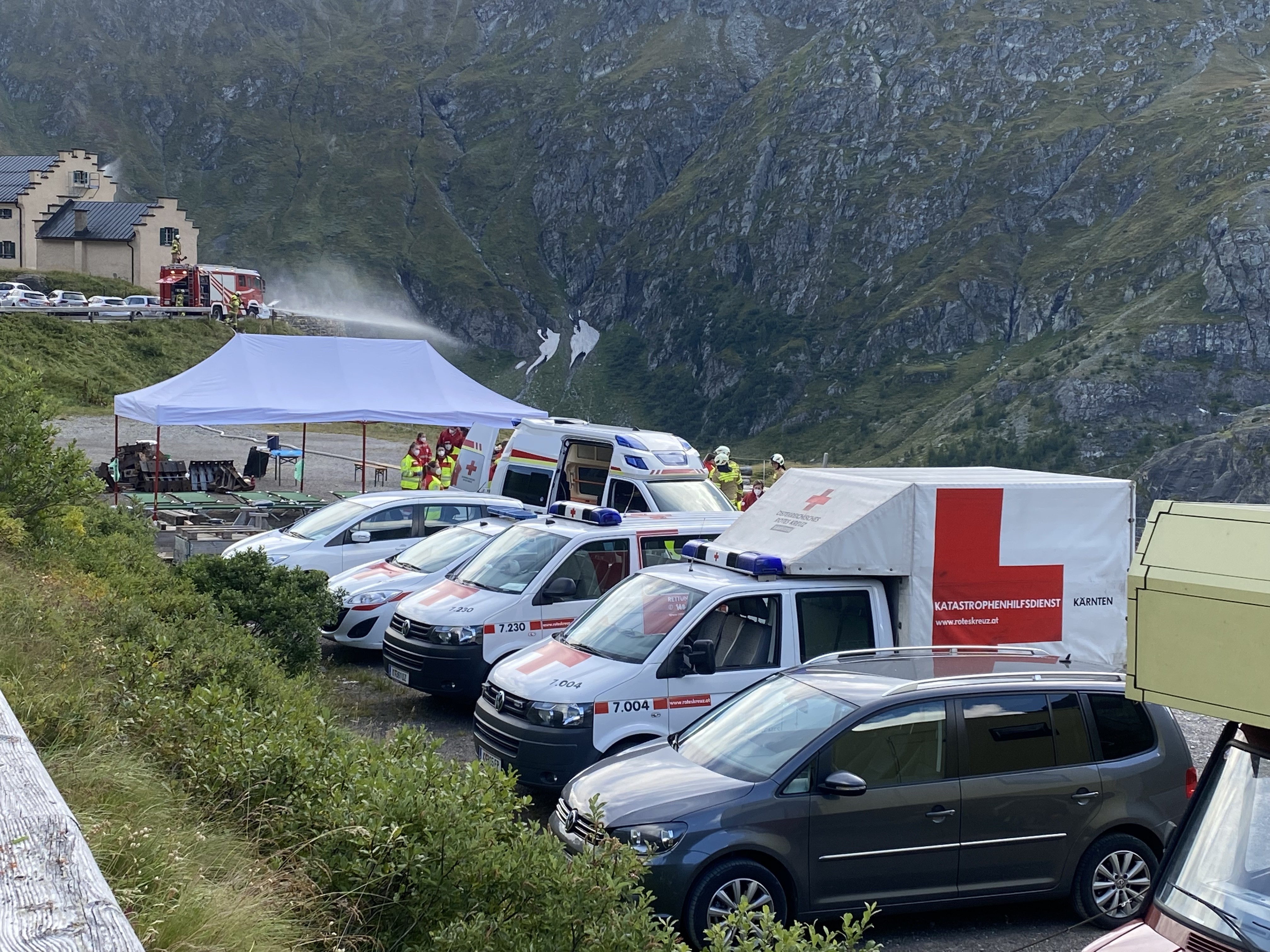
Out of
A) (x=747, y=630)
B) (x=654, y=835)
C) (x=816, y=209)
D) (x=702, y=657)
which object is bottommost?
(x=654, y=835)

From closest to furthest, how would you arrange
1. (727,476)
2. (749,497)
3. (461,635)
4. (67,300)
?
(461,635) < (749,497) < (727,476) < (67,300)

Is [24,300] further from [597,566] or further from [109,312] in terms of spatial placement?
[597,566]

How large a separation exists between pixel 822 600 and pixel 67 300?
228ft

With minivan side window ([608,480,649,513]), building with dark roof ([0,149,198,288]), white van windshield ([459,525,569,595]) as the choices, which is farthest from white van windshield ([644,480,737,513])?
building with dark roof ([0,149,198,288])

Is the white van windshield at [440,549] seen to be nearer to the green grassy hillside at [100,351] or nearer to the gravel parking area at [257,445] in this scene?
the gravel parking area at [257,445]

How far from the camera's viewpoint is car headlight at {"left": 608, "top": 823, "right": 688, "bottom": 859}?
6.23m

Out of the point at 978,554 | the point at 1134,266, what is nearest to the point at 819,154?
the point at 1134,266

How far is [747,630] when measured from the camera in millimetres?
9125

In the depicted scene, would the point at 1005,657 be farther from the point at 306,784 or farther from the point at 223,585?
the point at 223,585

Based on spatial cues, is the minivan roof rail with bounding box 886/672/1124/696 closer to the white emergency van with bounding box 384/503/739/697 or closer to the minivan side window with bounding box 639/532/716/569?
the white emergency van with bounding box 384/503/739/697

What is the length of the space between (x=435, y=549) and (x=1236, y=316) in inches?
4428

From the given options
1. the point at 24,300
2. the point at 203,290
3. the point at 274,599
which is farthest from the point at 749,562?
the point at 203,290

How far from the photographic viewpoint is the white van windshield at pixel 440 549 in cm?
1366

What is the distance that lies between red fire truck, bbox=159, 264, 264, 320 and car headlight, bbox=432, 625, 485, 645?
60.0 meters
